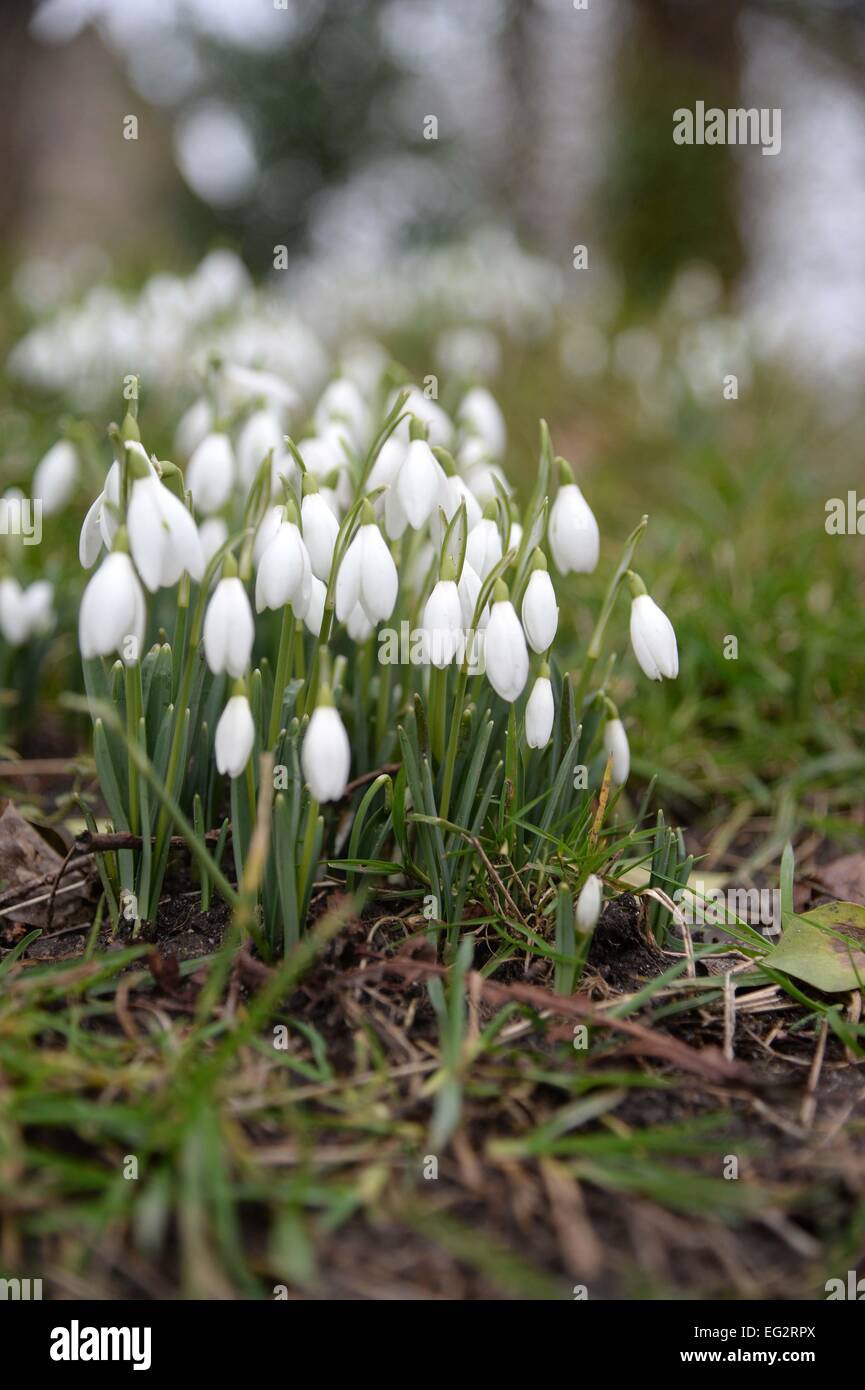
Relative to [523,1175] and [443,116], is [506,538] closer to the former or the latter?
[523,1175]

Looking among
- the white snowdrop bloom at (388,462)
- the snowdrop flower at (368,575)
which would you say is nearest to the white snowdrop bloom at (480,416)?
the white snowdrop bloom at (388,462)

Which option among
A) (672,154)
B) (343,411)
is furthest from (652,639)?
(672,154)

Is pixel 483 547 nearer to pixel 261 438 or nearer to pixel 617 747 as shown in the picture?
pixel 617 747

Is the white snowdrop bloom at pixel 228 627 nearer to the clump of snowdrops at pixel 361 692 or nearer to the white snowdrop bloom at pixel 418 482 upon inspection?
the clump of snowdrops at pixel 361 692

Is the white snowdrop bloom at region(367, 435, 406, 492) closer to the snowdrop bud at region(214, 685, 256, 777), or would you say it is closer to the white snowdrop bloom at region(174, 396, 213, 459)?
the snowdrop bud at region(214, 685, 256, 777)

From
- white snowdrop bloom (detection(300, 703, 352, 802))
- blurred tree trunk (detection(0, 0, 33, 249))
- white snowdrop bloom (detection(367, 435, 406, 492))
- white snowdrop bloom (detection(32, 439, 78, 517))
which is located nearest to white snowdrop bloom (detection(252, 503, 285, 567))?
white snowdrop bloom (detection(367, 435, 406, 492))
